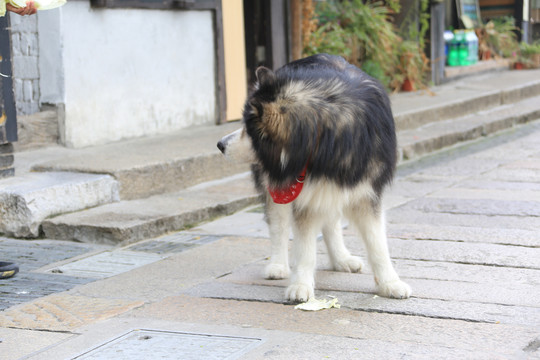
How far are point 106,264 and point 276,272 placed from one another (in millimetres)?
1108

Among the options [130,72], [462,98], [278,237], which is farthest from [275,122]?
[462,98]

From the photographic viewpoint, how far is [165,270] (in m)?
4.31

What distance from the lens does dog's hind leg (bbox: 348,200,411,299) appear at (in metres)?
3.65

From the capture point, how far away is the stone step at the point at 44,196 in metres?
5.10

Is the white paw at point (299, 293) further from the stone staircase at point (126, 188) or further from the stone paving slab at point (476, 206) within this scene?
the stone paving slab at point (476, 206)

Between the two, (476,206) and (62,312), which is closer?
(62,312)

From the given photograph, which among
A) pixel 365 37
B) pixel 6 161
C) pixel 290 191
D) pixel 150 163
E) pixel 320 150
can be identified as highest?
pixel 365 37

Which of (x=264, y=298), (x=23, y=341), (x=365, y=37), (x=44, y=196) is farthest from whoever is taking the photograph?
(x=365, y=37)

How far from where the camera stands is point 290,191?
350cm

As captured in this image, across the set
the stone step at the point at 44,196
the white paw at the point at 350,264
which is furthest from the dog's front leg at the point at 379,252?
the stone step at the point at 44,196

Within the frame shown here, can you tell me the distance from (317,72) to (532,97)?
1045 cm

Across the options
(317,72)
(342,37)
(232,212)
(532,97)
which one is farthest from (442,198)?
(532,97)

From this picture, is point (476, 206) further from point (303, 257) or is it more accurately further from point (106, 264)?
point (106, 264)

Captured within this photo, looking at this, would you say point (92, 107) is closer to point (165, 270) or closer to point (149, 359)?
point (165, 270)
